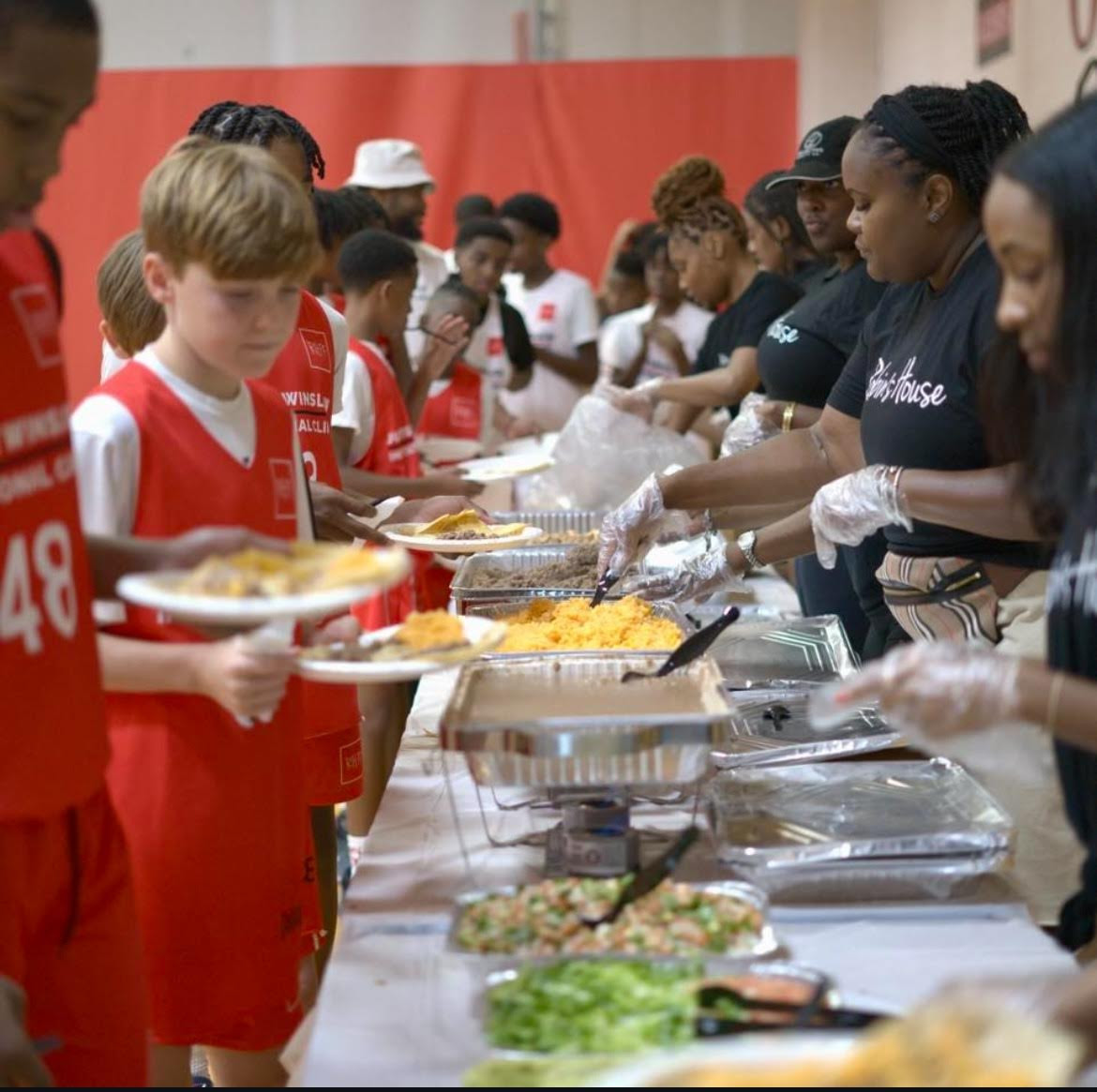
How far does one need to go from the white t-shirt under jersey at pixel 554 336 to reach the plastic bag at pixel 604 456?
1641 mm

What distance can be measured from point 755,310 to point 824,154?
0.94 metres

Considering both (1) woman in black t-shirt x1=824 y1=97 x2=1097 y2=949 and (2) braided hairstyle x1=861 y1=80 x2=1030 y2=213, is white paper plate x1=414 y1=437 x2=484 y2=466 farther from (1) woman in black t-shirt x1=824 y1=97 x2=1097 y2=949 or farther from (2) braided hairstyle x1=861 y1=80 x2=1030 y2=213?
(1) woman in black t-shirt x1=824 y1=97 x2=1097 y2=949

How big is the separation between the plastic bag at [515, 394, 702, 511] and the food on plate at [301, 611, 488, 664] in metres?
2.34

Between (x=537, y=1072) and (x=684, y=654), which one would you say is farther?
(x=684, y=654)

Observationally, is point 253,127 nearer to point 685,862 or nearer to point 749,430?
point 685,862

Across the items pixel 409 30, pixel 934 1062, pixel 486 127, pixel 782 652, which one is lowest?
pixel 782 652

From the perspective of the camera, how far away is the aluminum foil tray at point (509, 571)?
2404mm

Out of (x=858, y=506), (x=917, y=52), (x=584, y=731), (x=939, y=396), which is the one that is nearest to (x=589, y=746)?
(x=584, y=731)

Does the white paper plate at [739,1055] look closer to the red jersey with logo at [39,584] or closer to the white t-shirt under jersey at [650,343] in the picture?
the red jersey with logo at [39,584]

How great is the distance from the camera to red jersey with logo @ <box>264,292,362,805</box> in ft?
6.92

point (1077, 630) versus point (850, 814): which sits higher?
point (1077, 630)

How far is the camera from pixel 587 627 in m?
2.12

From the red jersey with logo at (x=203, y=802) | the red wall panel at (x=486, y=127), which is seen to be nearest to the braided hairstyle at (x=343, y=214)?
the red jersey with logo at (x=203, y=802)

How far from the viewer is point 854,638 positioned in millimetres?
2820
